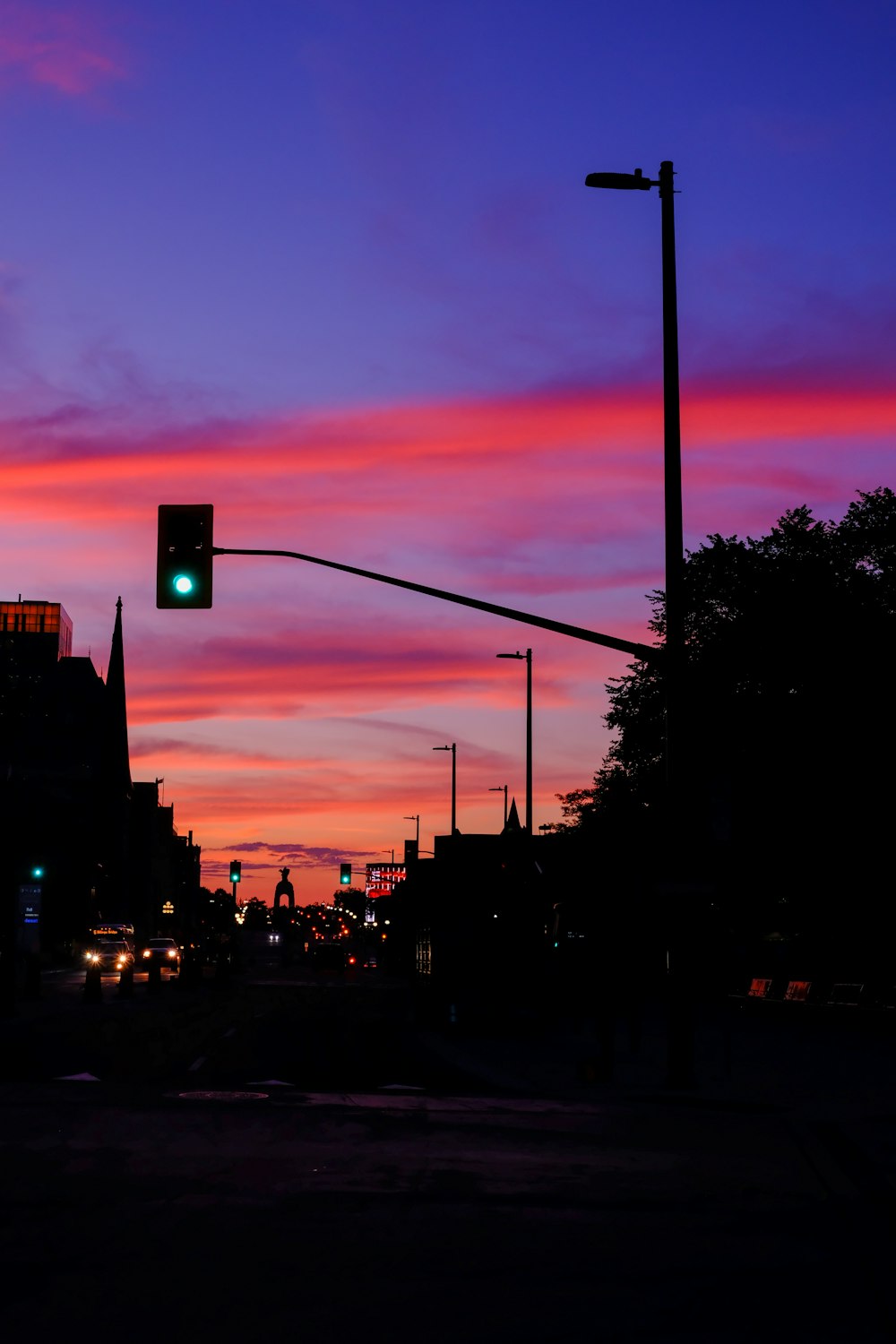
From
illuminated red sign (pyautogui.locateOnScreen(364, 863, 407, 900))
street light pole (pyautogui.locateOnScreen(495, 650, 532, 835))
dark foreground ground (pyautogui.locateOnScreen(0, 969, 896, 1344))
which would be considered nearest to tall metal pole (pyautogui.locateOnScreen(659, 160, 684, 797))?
dark foreground ground (pyautogui.locateOnScreen(0, 969, 896, 1344))

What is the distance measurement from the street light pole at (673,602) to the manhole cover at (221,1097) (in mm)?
5386

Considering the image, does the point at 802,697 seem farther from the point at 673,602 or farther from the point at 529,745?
the point at 673,602

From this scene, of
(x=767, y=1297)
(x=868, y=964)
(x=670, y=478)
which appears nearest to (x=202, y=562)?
(x=670, y=478)

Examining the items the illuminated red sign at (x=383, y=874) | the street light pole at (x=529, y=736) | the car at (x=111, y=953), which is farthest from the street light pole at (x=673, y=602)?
the illuminated red sign at (x=383, y=874)

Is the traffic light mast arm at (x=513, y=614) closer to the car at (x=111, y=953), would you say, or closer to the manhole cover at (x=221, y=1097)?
the manhole cover at (x=221, y=1097)

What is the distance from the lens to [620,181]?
22.6m

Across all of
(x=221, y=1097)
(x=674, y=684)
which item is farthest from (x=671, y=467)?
(x=221, y=1097)

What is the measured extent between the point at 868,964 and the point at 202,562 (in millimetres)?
33165

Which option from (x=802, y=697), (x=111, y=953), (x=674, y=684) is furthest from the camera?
(x=111, y=953)

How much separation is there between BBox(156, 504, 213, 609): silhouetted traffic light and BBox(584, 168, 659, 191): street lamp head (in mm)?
6729

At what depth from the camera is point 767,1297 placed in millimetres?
8859

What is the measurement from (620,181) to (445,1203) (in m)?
15.0

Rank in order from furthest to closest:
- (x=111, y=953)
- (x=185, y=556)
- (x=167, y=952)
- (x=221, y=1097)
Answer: (x=167, y=952) < (x=111, y=953) < (x=185, y=556) < (x=221, y=1097)

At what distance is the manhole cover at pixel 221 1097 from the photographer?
19453 mm
